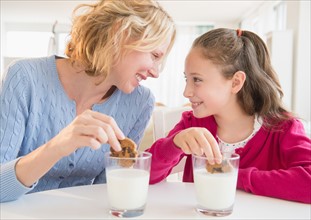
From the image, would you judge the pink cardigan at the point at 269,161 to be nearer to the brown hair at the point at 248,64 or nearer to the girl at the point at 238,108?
the girl at the point at 238,108

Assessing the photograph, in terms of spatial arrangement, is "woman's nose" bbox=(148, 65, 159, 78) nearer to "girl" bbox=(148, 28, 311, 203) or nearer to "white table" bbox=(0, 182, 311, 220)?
"girl" bbox=(148, 28, 311, 203)

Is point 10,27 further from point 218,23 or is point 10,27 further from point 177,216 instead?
point 177,216

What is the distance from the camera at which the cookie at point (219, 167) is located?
33.5 inches

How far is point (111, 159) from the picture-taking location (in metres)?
0.82

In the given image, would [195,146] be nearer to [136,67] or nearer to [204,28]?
[136,67]

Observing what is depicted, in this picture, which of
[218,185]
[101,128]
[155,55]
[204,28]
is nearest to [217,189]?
[218,185]

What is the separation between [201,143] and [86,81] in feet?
2.09

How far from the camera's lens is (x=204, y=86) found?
1.36m

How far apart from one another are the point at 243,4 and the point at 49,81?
23.3 ft

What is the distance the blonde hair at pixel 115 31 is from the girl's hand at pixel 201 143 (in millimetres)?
397

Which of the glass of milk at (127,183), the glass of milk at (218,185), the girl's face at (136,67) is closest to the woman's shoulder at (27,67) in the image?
the girl's face at (136,67)

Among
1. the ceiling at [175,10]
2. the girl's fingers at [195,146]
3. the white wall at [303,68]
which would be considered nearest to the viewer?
the girl's fingers at [195,146]

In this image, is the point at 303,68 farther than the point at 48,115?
Yes

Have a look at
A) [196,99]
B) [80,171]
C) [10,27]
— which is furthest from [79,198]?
[10,27]
